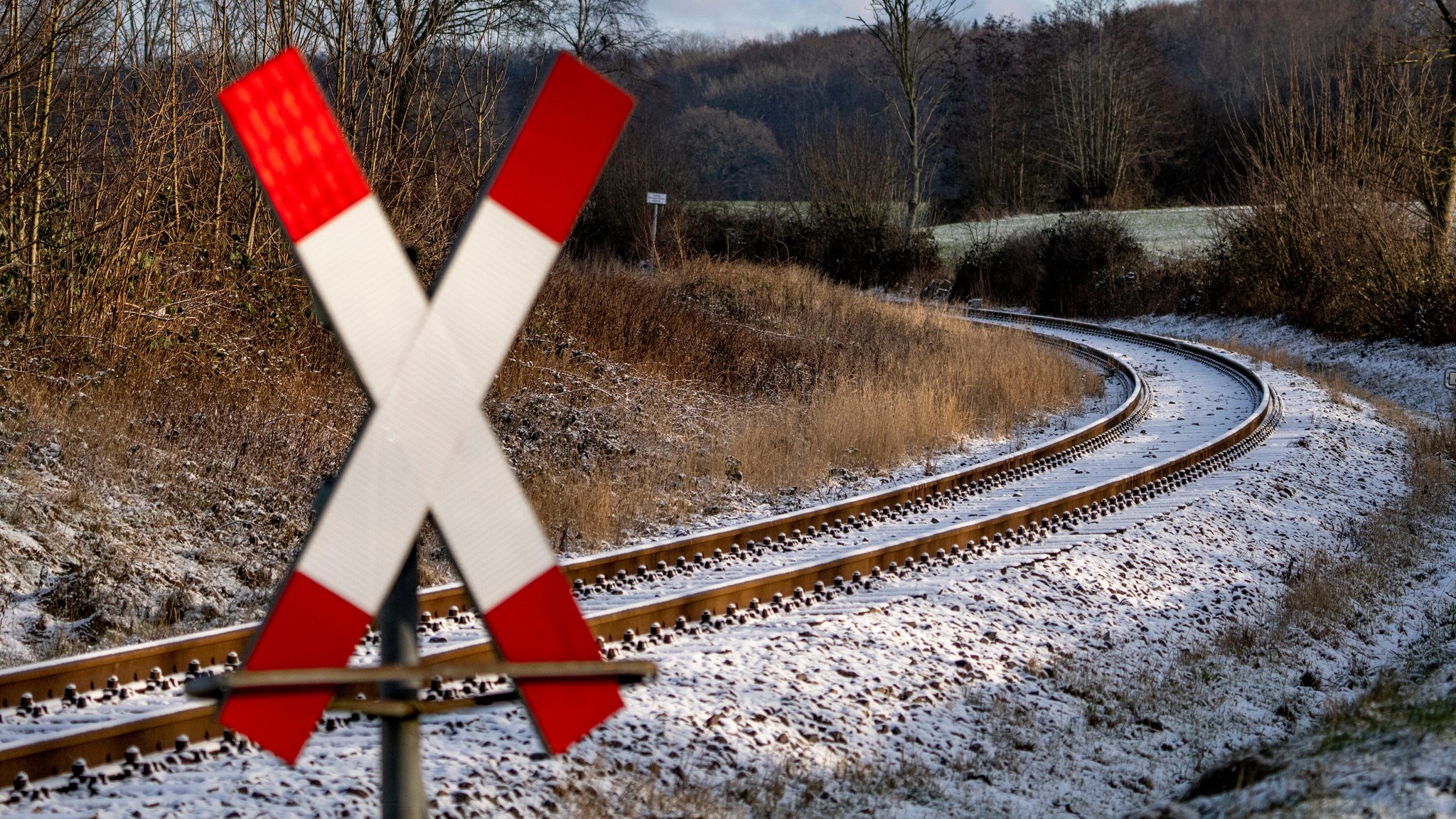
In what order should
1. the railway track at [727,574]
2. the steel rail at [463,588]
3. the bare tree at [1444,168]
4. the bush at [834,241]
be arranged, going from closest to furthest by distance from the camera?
1. the railway track at [727,574]
2. the steel rail at [463,588]
3. the bare tree at [1444,168]
4. the bush at [834,241]

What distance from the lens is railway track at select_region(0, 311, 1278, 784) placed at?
4227mm

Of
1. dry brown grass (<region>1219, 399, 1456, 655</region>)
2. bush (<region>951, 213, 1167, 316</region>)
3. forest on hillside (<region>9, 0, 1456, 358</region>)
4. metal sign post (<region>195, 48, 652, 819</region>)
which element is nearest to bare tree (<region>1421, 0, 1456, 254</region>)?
forest on hillside (<region>9, 0, 1456, 358</region>)

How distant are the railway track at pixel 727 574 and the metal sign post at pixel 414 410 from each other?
2.09 meters

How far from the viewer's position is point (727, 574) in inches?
280

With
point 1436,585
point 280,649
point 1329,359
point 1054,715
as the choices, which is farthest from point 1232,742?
point 1329,359

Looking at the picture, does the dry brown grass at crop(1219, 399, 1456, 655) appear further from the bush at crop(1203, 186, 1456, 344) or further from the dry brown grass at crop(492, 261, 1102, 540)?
the bush at crop(1203, 186, 1456, 344)

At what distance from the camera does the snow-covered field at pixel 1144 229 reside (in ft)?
128

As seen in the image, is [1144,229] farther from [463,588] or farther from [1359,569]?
[463,588]

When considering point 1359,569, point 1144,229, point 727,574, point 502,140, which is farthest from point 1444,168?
point 1144,229

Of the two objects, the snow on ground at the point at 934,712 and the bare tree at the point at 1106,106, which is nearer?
the snow on ground at the point at 934,712

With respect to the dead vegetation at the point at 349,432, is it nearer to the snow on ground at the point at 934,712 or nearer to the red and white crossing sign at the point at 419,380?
the snow on ground at the point at 934,712

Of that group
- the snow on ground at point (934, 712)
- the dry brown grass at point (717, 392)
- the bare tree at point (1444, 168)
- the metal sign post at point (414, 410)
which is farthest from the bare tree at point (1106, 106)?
the metal sign post at point (414, 410)

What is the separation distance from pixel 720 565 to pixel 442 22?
7.80m

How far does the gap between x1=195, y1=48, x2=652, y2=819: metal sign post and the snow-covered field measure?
35.4 meters
